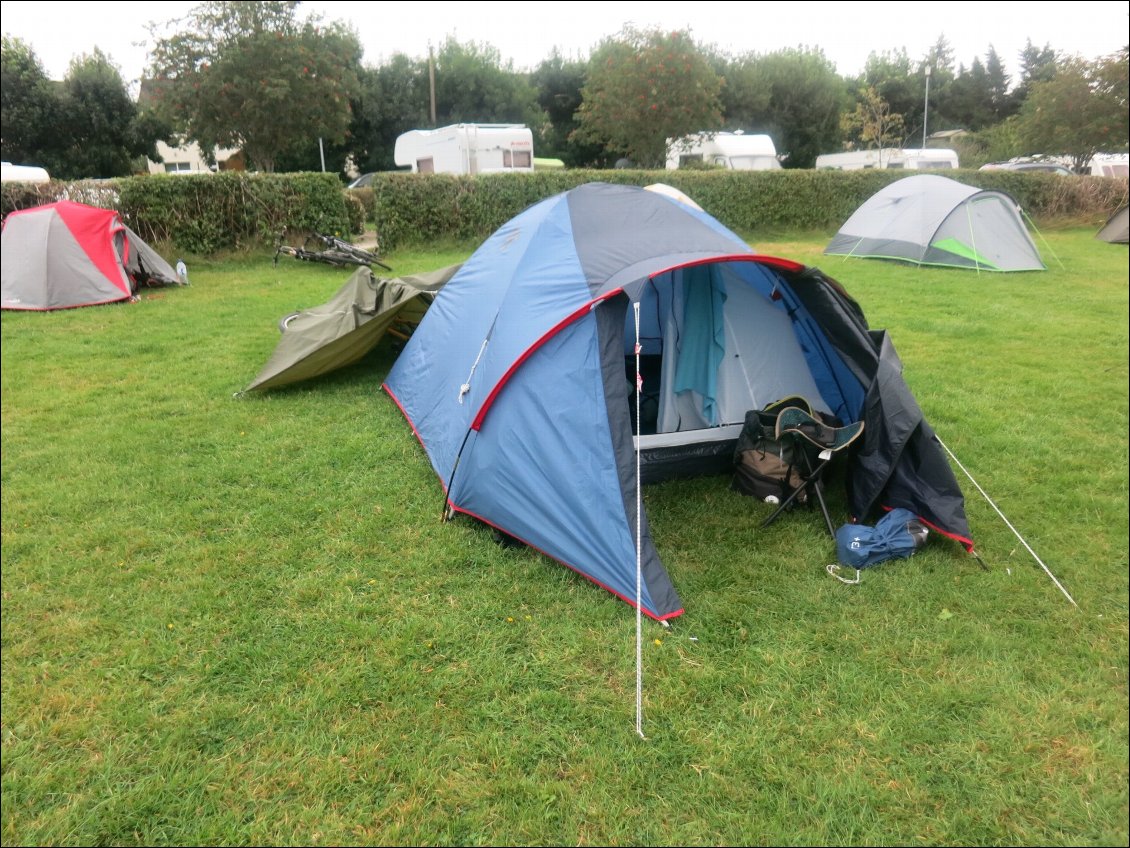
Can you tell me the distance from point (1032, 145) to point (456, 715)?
19.8m

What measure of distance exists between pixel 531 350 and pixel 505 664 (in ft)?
4.59

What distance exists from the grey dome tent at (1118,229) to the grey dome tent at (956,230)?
3861mm

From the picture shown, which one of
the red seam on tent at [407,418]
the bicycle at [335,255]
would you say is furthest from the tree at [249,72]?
the red seam on tent at [407,418]

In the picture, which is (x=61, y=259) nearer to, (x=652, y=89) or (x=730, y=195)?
(x=730, y=195)

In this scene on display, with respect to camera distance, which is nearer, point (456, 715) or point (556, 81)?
point (456, 715)

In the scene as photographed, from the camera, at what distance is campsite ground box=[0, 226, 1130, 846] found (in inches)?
85.0

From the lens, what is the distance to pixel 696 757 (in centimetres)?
234

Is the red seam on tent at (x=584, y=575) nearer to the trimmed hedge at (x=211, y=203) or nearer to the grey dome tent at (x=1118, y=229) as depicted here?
the trimmed hedge at (x=211, y=203)

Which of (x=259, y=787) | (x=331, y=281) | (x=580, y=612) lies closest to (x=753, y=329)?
(x=580, y=612)

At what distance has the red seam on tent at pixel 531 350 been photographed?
10.7 ft

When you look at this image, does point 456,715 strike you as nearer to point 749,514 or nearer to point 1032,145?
point 749,514

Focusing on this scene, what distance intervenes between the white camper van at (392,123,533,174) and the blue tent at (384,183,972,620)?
13867 mm

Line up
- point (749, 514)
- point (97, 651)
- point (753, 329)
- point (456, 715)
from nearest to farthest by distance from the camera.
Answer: point (456, 715), point (97, 651), point (749, 514), point (753, 329)

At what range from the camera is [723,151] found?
2236 cm
